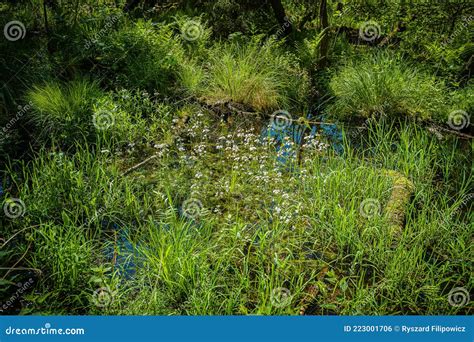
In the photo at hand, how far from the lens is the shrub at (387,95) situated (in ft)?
20.6

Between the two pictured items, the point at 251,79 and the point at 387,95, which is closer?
the point at 387,95

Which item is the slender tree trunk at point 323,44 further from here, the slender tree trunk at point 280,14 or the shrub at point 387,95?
the shrub at point 387,95

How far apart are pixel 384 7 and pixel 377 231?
18.1 ft

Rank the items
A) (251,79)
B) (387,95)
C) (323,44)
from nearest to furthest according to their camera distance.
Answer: (387,95), (251,79), (323,44)

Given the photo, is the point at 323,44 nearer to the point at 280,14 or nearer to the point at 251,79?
the point at 280,14

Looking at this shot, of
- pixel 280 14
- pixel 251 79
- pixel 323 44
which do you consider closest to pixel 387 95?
pixel 251 79

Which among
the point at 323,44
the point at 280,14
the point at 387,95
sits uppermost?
the point at 280,14

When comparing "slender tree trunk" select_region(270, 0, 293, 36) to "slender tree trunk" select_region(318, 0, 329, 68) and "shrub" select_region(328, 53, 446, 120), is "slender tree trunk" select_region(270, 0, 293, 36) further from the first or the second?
"shrub" select_region(328, 53, 446, 120)

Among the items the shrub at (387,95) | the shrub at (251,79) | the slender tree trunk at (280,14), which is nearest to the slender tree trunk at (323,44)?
the shrub at (251,79)

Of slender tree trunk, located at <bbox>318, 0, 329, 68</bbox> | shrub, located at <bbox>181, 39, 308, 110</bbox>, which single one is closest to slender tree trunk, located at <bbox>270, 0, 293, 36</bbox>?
slender tree trunk, located at <bbox>318, 0, 329, 68</bbox>

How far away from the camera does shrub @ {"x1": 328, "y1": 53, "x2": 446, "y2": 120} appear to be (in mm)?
6273

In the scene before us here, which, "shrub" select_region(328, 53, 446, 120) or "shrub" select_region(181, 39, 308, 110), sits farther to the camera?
"shrub" select_region(181, 39, 308, 110)

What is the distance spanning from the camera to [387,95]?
20.7 ft

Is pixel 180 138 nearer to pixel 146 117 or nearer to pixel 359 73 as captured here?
pixel 146 117
